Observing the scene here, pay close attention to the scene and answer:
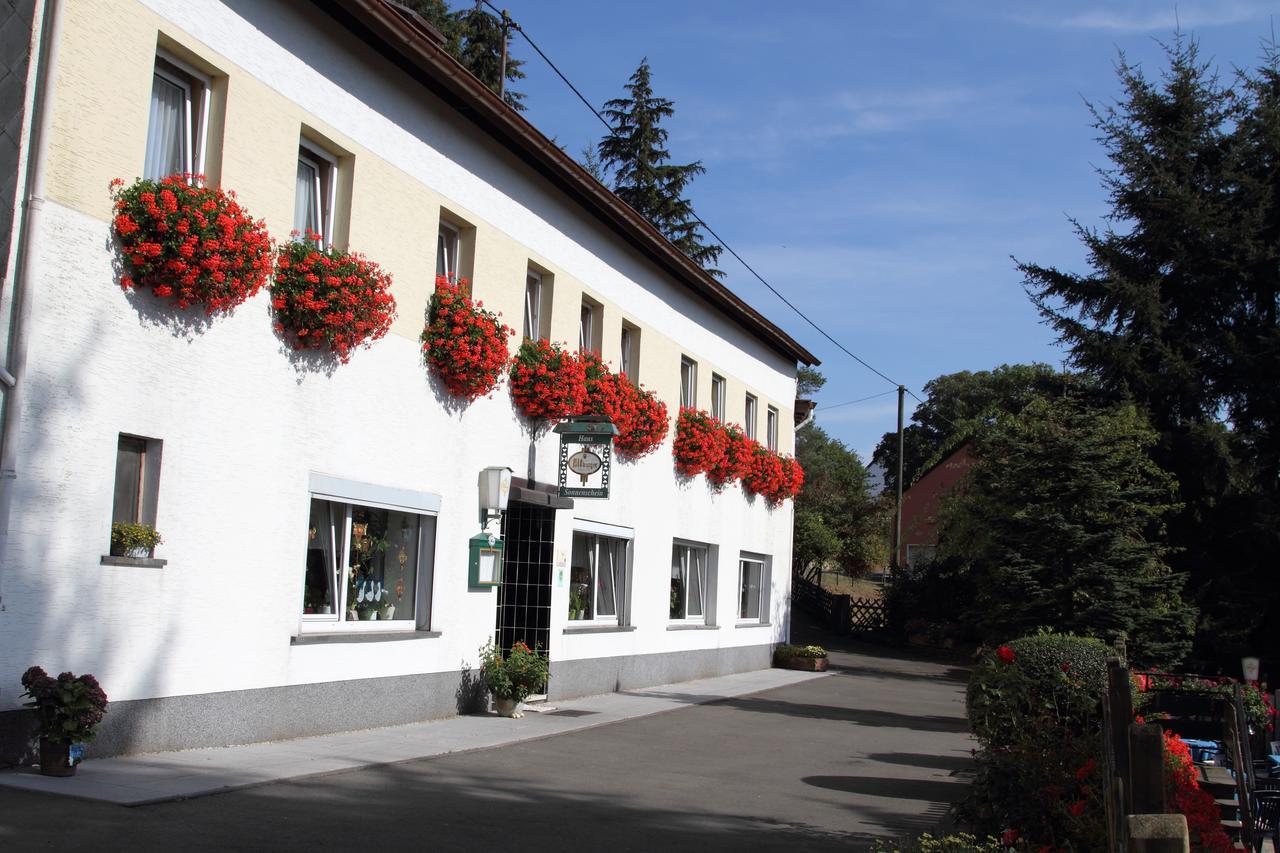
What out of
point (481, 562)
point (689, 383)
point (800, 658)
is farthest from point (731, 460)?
point (481, 562)

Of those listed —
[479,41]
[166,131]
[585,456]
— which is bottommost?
[585,456]

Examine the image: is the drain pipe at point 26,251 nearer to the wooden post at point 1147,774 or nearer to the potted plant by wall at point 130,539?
the potted plant by wall at point 130,539

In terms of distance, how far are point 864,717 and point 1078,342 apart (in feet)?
39.7

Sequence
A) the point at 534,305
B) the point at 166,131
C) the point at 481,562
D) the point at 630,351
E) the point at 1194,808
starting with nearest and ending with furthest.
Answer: the point at 1194,808
the point at 166,131
the point at 481,562
the point at 534,305
the point at 630,351

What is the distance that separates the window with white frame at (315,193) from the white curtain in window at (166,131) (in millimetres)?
1477

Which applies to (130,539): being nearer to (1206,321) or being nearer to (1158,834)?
(1158,834)

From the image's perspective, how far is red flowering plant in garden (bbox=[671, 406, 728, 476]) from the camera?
20688mm

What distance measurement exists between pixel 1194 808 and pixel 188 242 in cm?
772

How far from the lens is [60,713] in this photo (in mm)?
8008

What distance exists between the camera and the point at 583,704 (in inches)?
652

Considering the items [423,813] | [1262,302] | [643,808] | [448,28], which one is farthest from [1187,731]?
[448,28]

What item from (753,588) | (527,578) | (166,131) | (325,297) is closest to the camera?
(166,131)

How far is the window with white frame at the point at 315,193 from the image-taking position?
38.1ft

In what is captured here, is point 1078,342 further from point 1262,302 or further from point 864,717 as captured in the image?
point 864,717
